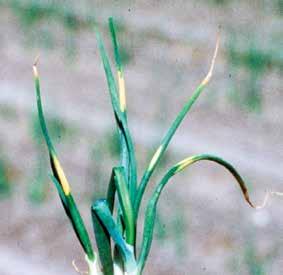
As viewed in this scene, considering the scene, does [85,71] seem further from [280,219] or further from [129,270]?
[129,270]

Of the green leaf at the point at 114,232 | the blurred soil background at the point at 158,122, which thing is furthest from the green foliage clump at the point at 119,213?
the blurred soil background at the point at 158,122

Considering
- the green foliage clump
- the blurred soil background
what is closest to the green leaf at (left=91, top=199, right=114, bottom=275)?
the green foliage clump

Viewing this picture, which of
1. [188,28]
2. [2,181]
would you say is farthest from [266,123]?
[2,181]

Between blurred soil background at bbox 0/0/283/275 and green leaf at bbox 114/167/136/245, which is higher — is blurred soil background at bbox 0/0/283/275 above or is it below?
below

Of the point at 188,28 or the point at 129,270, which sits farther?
the point at 188,28

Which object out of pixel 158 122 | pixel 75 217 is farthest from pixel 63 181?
pixel 158 122

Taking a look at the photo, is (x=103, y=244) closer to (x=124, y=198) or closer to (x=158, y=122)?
(x=124, y=198)

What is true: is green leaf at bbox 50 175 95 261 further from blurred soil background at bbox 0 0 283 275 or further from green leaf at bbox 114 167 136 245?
blurred soil background at bbox 0 0 283 275
